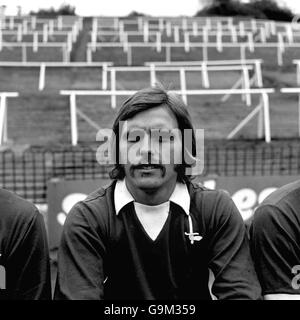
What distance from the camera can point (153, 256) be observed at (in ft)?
9.69

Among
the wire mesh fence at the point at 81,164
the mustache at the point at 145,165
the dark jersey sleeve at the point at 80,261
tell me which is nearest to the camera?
the dark jersey sleeve at the point at 80,261

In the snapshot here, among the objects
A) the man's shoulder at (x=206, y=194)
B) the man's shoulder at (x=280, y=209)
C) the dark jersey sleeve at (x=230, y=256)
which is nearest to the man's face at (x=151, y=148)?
the man's shoulder at (x=206, y=194)

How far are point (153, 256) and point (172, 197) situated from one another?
1.15 feet

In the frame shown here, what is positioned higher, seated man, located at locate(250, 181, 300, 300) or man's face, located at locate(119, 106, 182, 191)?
man's face, located at locate(119, 106, 182, 191)

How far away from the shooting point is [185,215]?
10.1 feet

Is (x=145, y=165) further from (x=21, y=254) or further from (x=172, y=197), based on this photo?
(x=21, y=254)

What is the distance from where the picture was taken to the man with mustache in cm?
295

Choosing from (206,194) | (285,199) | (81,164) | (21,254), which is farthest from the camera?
(81,164)

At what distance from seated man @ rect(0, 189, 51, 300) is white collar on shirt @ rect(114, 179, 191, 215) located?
0.42 meters

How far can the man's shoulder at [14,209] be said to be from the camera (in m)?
2.93

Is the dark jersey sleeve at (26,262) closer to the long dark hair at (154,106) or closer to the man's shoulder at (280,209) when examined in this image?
the long dark hair at (154,106)
